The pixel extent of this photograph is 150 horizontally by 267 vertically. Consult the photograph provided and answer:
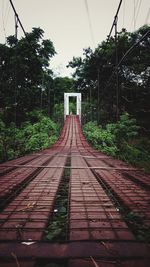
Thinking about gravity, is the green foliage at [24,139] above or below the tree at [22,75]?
below

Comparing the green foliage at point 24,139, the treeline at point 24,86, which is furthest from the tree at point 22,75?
the green foliage at point 24,139

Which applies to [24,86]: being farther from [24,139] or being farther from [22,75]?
[24,139]

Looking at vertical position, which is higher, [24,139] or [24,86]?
[24,86]

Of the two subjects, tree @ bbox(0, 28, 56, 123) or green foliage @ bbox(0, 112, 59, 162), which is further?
tree @ bbox(0, 28, 56, 123)

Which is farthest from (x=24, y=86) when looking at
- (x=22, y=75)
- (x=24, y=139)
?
(x=24, y=139)

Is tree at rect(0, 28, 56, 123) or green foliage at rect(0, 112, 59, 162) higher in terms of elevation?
tree at rect(0, 28, 56, 123)

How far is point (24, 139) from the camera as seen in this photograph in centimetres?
1171

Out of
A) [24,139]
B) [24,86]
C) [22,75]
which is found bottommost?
[24,139]

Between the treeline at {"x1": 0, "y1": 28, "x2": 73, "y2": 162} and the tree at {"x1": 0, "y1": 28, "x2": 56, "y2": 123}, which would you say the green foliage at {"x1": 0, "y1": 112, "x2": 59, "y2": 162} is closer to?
the treeline at {"x1": 0, "y1": 28, "x2": 73, "y2": 162}

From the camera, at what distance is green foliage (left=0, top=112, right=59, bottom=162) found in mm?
7707

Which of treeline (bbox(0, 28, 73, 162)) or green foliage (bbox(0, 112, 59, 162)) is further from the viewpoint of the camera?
treeline (bbox(0, 28, 73, 162))

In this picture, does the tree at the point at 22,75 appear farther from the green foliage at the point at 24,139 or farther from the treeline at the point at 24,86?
the green foliage at the point at 24,139

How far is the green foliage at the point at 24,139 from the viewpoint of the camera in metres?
7.71

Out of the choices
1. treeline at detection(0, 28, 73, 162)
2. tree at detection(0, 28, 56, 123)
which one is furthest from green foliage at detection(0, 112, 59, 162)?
tree at detection(0, 28, 56, 123)
